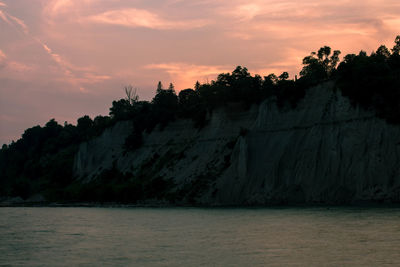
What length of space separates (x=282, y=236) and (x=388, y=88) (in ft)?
113

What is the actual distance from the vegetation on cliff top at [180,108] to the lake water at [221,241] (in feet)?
67.7

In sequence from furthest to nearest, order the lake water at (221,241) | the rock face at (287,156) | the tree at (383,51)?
1. the tree at (383,51)
2. the rock face at (287,156)
3. the lake water at (221,241)

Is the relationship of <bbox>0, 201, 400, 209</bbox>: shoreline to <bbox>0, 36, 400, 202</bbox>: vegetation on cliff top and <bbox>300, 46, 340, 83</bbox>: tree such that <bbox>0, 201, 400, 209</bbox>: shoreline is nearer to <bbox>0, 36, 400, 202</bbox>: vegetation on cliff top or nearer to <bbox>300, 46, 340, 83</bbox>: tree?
<bbox>0, 36, 400, 202</bbox>: vegetation on cliff top

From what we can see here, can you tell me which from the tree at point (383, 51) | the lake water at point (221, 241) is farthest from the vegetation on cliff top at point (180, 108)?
the lake water at point (221, 241)

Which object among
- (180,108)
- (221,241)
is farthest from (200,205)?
(221,241)

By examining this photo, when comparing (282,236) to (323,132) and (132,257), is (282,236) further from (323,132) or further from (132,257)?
(323,132)

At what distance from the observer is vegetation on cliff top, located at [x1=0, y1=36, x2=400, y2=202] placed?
213 ft

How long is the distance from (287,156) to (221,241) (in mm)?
36166

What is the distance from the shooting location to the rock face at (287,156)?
59344 millimetres

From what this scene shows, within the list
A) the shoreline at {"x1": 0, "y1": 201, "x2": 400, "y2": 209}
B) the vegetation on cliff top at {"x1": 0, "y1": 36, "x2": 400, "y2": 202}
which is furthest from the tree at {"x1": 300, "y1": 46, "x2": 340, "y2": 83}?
the shoreline at {"x1": 0, "y1": 201, "x2": 400, "y2": 209}

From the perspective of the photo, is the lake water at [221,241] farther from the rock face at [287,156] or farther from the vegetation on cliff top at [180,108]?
the vegetation on cliff top at [180,108]

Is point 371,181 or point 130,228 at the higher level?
point 371,181

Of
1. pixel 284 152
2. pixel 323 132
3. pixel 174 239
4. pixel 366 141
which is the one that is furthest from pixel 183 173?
pixel 174 239

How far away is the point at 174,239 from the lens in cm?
3684
